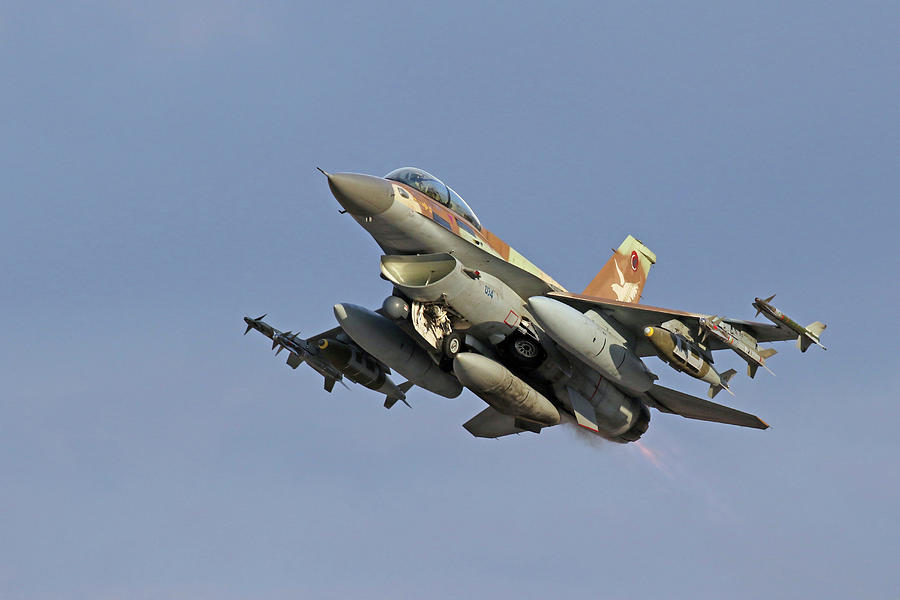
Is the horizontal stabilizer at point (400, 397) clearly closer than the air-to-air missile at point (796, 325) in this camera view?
No

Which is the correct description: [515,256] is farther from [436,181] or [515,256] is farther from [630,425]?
[630,425]

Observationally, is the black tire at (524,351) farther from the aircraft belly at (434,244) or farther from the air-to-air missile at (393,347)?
the air-to-air missile at (393,347)

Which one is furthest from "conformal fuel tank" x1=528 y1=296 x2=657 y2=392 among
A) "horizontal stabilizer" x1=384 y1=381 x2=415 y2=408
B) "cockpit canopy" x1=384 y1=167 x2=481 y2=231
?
"horizontal stabilizer" x1=384 y1=381 x2=415 y2=408

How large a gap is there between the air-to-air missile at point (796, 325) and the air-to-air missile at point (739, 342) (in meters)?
0.79

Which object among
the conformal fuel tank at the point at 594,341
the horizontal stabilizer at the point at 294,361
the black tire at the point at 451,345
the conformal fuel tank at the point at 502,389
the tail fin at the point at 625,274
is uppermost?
the tail fin at the point at 625,274

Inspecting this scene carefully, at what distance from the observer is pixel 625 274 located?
98.6ft

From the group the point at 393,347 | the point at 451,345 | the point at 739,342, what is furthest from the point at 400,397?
the point at 739,342

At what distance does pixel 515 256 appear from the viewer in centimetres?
2561

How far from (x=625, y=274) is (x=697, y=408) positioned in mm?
4882

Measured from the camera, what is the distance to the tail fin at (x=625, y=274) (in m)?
29.4

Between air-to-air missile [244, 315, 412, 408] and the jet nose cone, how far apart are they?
502cm

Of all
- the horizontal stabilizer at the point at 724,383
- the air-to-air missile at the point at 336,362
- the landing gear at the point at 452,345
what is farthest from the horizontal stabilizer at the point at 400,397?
the horizontal stabilizer at the point at 724,383

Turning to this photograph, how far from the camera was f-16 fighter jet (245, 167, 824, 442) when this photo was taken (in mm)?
23312

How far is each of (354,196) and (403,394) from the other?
24.8ft
